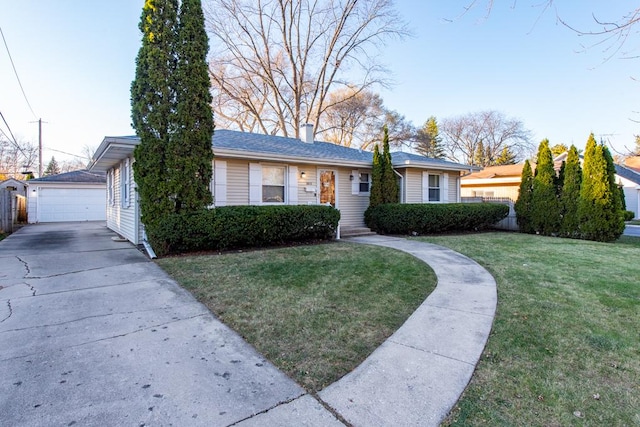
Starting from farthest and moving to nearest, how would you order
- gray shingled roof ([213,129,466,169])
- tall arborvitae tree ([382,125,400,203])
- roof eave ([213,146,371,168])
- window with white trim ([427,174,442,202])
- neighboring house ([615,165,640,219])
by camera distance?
neighboring house ([615,165,640,219]), window with white trim ([427,174,442,202]), tall arborvitae tree ([382,125,400,203]), gray shingled roof ([213,129,466,169]), roof eave ([213,146,371,168])

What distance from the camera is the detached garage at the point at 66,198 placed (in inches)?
679

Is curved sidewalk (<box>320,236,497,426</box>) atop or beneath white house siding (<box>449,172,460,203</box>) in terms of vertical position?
beneath

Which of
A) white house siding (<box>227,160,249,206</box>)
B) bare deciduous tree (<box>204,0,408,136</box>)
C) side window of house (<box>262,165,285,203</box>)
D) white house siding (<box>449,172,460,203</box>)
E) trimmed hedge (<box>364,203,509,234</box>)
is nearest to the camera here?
white house siding (<box>227,160,249,206</box>)

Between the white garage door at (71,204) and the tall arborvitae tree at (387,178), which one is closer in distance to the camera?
the tall arborvitae tree at (387,178)

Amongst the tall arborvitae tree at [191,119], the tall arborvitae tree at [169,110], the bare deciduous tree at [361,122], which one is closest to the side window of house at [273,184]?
the tall arborvitae tree at [191,119]

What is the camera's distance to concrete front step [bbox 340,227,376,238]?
36.2 feet

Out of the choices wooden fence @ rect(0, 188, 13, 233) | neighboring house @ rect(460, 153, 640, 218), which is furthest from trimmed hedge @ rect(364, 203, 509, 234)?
wooden fence @ rect(0, 188, 13, 233)

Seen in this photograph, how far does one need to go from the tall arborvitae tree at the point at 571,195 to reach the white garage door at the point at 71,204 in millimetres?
21712

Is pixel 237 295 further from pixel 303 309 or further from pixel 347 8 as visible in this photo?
pixel 347 8

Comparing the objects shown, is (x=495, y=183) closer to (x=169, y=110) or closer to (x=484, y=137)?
(x=484, y=137)

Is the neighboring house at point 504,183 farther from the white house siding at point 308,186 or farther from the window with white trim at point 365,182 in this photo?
the white house siding at point 308,186

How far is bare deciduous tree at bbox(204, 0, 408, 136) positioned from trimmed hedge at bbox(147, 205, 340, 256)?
1677 cm

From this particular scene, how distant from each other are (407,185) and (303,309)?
976 cm

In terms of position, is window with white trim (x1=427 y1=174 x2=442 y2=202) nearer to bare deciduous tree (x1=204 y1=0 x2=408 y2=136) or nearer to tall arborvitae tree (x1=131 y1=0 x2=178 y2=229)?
tall arborvitae tree (x1=131 y1=0 x2=178 y2=229)
